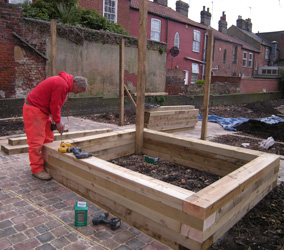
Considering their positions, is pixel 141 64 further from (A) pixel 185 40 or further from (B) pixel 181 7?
(B) pixel 181 7

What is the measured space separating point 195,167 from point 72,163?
82.6 inches

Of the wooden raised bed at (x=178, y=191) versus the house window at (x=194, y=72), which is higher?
the house window at (x=194, y=72)

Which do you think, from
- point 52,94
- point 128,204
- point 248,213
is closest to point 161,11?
point 52,94

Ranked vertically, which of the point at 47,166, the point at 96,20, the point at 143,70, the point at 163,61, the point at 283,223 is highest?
the point at 96,20

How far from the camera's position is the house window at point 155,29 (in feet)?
74.4

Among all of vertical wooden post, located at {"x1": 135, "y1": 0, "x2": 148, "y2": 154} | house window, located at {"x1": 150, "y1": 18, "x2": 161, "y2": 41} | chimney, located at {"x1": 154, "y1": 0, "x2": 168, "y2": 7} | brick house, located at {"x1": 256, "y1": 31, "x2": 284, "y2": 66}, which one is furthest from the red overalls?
brick house, located at {"x1": 256, "y1": 31, "x2": 284, "y2": 66}

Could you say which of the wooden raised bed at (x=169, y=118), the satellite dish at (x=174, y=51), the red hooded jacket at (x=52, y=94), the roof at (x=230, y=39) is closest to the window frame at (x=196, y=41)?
the roof at (x=230, y=39)

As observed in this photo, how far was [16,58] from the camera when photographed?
9812mm

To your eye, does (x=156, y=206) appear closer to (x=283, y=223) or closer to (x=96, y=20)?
(x=283, y=223)

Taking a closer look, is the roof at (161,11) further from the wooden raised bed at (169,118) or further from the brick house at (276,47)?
the brick house at (276,47)

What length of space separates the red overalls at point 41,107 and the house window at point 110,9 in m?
16.6

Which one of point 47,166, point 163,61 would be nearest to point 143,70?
point 47,166

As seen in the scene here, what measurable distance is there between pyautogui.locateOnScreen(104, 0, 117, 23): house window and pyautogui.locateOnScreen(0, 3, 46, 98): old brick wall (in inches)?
392

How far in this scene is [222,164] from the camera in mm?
4375
